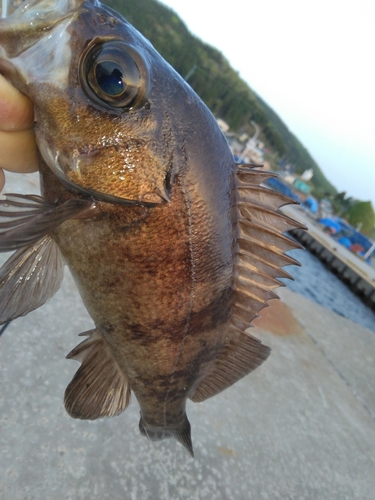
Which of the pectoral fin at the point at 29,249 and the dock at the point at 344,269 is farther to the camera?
the dock at the point at 344,269

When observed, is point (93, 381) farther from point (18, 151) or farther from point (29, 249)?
point (18, 151)

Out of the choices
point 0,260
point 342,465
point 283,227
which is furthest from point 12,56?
point 342,465

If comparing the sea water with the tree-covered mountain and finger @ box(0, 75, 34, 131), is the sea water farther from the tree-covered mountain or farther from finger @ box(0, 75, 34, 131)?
the tree-covered mountain

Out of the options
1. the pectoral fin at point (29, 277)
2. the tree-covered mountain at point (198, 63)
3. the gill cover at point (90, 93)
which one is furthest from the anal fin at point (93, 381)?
the tree-covered mountain at point (198, 63)

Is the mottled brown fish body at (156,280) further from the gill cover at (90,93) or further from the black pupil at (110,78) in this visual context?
the black pupil at (110,78)

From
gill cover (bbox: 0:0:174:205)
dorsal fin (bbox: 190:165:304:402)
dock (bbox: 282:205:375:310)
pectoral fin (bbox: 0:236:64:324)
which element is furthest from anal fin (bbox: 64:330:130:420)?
dock (bbox: 282:205:375:310)

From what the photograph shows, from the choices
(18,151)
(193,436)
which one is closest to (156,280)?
(18,151)

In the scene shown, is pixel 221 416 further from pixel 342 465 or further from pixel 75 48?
pixel 75 48
